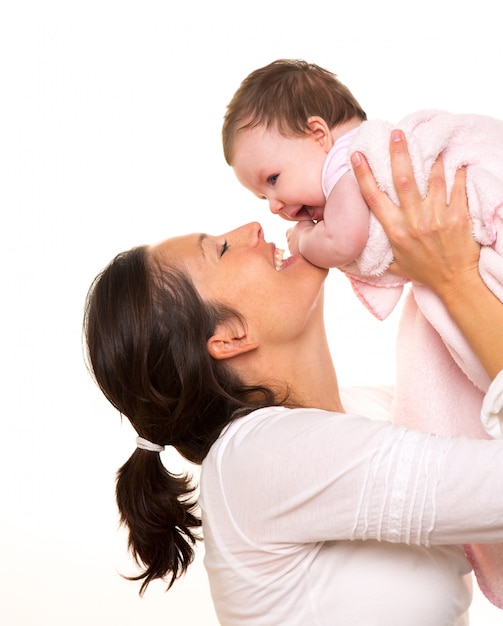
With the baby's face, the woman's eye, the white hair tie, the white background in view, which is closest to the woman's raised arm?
the baby's face

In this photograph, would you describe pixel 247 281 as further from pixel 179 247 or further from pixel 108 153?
pixel 108 153

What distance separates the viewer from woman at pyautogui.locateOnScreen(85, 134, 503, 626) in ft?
4.58

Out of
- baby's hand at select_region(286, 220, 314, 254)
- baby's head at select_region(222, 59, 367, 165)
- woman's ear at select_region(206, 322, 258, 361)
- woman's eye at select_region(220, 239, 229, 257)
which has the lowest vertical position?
woman's ear at select_region(206, 322, 258, 361)

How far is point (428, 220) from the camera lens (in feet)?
5.51

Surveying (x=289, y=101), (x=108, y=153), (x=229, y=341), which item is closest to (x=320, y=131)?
(x=289, y=101)

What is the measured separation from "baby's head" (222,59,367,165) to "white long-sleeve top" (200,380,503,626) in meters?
0.60

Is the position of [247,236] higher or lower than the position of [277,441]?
higher

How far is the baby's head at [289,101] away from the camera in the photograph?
5.99 feet

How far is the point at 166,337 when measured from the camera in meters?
1.73

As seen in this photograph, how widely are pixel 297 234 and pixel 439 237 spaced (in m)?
0.33

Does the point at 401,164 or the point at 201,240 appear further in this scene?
the point at 201,240

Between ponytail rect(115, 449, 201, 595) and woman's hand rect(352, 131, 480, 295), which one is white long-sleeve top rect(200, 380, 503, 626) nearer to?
ponytail rect(115, 449, 201, 595)

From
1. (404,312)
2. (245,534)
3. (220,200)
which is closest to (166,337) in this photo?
(245,534)

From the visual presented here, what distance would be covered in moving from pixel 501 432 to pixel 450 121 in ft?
1.95
